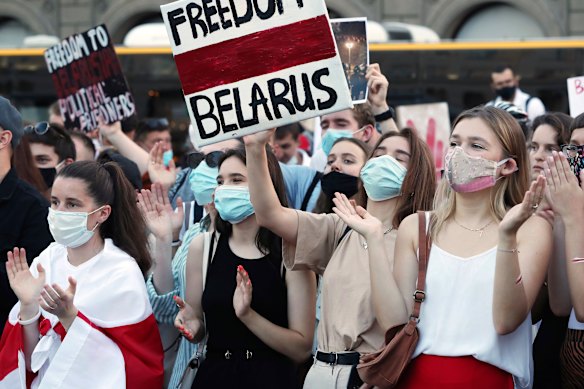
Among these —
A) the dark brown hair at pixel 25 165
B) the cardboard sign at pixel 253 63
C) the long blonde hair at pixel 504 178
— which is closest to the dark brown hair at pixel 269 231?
the cardboard sign at pixel 253 63

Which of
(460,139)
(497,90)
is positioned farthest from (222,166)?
(497,90)

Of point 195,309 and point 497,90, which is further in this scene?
point 497,90

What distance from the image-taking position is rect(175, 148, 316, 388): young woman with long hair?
516 cm

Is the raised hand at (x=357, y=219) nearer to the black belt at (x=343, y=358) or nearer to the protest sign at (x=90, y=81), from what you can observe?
the black belt at (x=343, y=358)

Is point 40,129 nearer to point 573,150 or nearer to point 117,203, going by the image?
point 117,203

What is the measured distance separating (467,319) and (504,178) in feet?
1.98

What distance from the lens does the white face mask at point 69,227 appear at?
5.31m

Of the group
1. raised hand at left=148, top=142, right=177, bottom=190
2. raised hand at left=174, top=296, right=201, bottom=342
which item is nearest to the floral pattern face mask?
raised hand at left=174, top=296, right=201, bottom=342

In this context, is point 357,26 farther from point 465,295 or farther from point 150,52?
point 150,52


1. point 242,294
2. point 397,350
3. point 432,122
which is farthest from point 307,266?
point 432,122

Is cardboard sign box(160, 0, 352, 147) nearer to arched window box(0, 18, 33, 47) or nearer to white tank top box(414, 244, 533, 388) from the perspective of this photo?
white tank top box(414, 244, 533, 388)

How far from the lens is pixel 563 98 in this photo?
17141mm

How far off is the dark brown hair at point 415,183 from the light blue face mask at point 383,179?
3cm

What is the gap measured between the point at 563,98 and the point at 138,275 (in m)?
12.7
